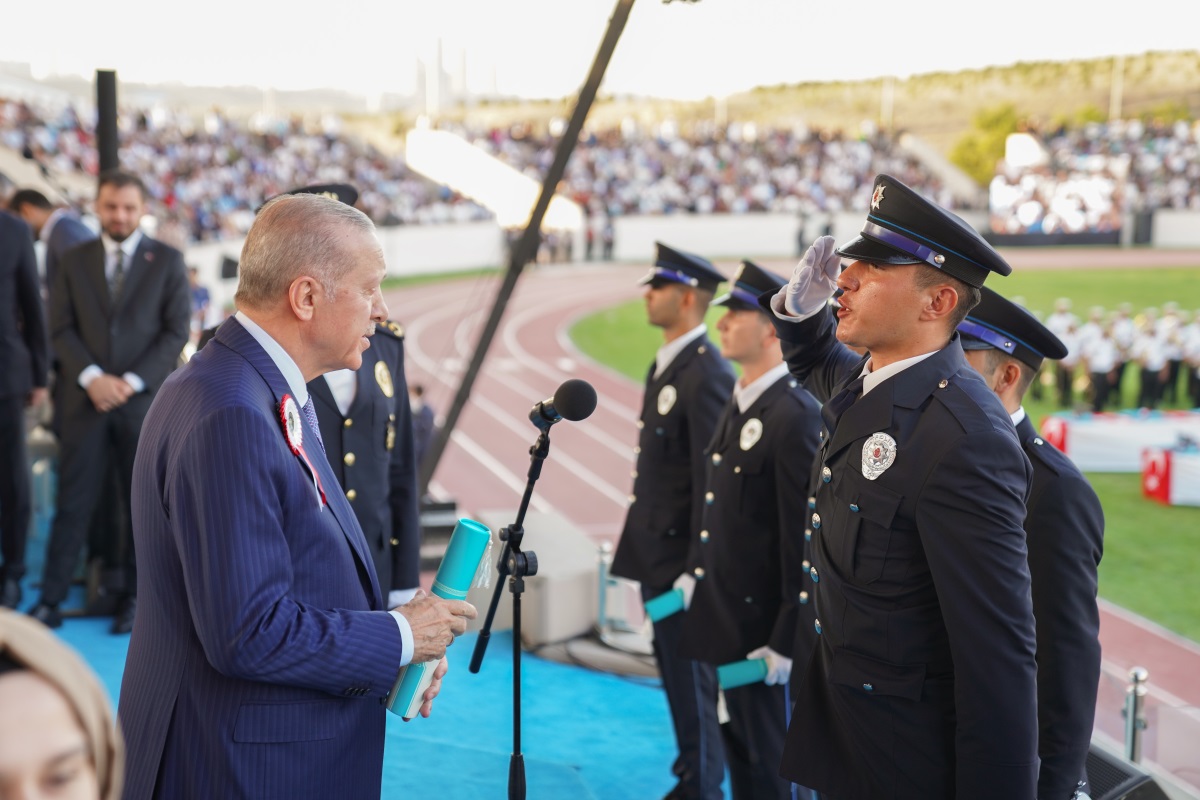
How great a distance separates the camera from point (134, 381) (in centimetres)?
500

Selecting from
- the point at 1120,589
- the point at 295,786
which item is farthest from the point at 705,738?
the point at 1120,589

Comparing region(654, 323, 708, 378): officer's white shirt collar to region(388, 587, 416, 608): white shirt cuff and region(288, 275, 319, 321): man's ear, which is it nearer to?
region(388, 587, 416, 608): white shirt cuff

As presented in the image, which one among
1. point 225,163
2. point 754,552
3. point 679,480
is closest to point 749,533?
point 754,552

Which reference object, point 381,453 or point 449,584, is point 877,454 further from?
point 381,453

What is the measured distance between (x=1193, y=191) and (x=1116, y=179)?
233cm

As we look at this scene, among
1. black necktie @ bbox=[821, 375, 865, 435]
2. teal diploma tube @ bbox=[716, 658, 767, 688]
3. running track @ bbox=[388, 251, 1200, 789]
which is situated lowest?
running track @ bbox=[388, 251, 1200, 789]

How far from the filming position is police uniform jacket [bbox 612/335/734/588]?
3.95 m

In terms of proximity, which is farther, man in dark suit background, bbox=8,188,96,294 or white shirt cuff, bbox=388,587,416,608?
man in dark suit background, bbox=8,188,96,294

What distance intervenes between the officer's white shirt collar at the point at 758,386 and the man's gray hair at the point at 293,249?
182cm

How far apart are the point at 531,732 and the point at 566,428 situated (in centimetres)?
1048

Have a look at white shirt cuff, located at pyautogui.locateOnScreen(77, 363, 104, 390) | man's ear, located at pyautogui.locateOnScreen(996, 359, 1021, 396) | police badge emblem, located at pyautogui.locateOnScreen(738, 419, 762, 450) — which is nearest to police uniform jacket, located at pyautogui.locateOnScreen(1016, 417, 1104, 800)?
man's ear, located at pyautogui.locateOnScreen(996, 359, 1021, 396)

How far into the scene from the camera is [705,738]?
3.92 meters

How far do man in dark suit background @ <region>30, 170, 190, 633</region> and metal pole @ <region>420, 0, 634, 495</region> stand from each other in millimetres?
1631

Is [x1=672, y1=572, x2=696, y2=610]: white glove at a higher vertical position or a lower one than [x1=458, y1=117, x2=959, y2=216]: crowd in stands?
lower
